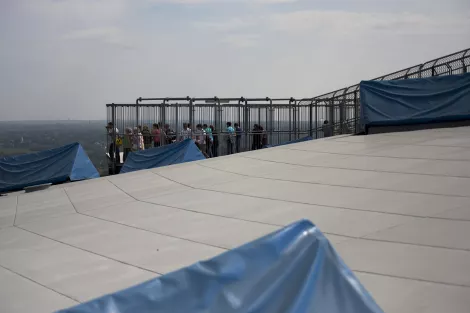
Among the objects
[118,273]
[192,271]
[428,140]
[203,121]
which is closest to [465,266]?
[192,271]

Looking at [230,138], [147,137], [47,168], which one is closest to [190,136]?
[230,138]

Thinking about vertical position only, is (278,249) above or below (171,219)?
above

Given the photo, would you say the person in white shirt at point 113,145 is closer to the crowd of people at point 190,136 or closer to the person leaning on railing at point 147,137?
the crowd of people at point 190,136

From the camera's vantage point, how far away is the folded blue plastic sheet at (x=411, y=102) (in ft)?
48.4

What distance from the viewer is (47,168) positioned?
800 inches

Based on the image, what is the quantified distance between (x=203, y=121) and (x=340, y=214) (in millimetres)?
15232

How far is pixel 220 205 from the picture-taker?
8.79 meters

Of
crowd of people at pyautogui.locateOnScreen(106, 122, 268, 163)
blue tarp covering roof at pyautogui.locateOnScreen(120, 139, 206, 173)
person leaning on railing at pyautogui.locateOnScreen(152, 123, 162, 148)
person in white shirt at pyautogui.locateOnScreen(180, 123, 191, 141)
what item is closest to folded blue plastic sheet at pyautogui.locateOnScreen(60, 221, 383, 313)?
blue tarp covering roof at pyautogui.locateOnScreen(120, 139, 206, 173)

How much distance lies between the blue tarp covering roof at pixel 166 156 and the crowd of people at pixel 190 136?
220cm

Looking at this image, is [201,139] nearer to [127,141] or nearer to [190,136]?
[190,136]

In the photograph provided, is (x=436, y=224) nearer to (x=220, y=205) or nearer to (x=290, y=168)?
(x=220, y=205)

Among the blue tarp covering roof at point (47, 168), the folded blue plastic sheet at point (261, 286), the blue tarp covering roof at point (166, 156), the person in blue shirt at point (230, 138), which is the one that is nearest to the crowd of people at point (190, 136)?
the person in blue shirt at point (230, 138)

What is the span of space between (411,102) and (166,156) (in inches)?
302

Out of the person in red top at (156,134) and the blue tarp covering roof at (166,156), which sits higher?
the person in red top at (156,134)
